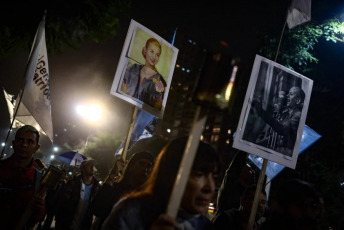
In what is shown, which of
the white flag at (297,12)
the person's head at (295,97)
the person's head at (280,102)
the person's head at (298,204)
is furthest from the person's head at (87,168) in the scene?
the white flag at (297,12)

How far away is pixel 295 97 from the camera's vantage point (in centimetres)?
520

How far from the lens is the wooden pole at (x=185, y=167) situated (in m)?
1.53

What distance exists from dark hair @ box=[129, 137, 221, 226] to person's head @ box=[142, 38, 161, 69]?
4.07 metres

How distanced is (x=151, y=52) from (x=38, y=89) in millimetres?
2235

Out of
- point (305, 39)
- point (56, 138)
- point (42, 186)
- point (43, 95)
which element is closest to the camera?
point (42, 186)

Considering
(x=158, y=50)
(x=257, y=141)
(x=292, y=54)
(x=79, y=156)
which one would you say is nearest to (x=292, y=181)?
(x=257, y=141)

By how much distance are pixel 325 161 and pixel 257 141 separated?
7.60 meters

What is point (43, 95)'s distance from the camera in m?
5.42

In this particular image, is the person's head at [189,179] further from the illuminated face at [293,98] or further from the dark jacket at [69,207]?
the dark jacket at [69,207]

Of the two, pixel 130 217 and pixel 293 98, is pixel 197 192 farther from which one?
pixel 293 98

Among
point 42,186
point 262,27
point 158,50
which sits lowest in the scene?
point 42,186

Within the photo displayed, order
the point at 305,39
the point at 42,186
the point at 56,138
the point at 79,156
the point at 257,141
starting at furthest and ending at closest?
the point at 56,138 → the point at 79,156 → the point at 305,39 → the point at 257,141 → the point at 42,186

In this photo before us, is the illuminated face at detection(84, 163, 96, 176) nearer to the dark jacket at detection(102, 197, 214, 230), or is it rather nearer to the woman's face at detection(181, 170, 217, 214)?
the dark jacket at detection(102, 197, 214, 230)

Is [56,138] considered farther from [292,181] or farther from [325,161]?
[292,181]
